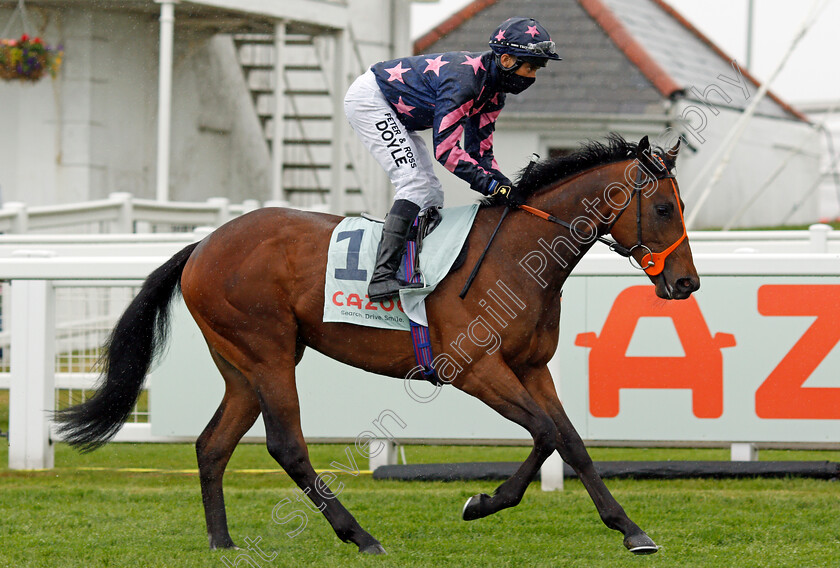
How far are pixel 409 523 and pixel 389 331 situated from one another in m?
0.93

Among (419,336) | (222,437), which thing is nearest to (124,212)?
(222,437)

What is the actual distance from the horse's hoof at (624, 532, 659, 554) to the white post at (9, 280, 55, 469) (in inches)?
131

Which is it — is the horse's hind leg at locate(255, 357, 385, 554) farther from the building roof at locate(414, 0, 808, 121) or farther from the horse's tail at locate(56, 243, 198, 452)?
the building roof at locate(414, 0, 808, 121)

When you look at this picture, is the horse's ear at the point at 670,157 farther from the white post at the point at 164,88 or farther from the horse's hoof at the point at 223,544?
the white post at the point at 164,88

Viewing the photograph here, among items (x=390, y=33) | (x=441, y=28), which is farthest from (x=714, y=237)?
(x=441, y=28)

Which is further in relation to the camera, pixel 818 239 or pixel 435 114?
pixel 818 239

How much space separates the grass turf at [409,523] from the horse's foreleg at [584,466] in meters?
0.09

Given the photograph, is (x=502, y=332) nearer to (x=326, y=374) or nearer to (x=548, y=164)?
(x=548, y=164)

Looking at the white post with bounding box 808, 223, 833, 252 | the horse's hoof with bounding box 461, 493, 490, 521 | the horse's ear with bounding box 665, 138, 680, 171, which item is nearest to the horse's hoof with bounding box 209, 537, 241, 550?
the horse's hoof with bounding box 461, 493, 490, 521

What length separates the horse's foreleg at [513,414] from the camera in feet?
13.2

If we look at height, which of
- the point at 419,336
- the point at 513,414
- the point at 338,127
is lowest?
the point at 513,414

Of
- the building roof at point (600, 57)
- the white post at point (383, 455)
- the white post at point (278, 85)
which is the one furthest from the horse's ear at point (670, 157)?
the building roof at point (600, 57)

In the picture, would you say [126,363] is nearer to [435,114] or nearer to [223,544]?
[223,544]

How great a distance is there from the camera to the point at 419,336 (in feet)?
13.8
